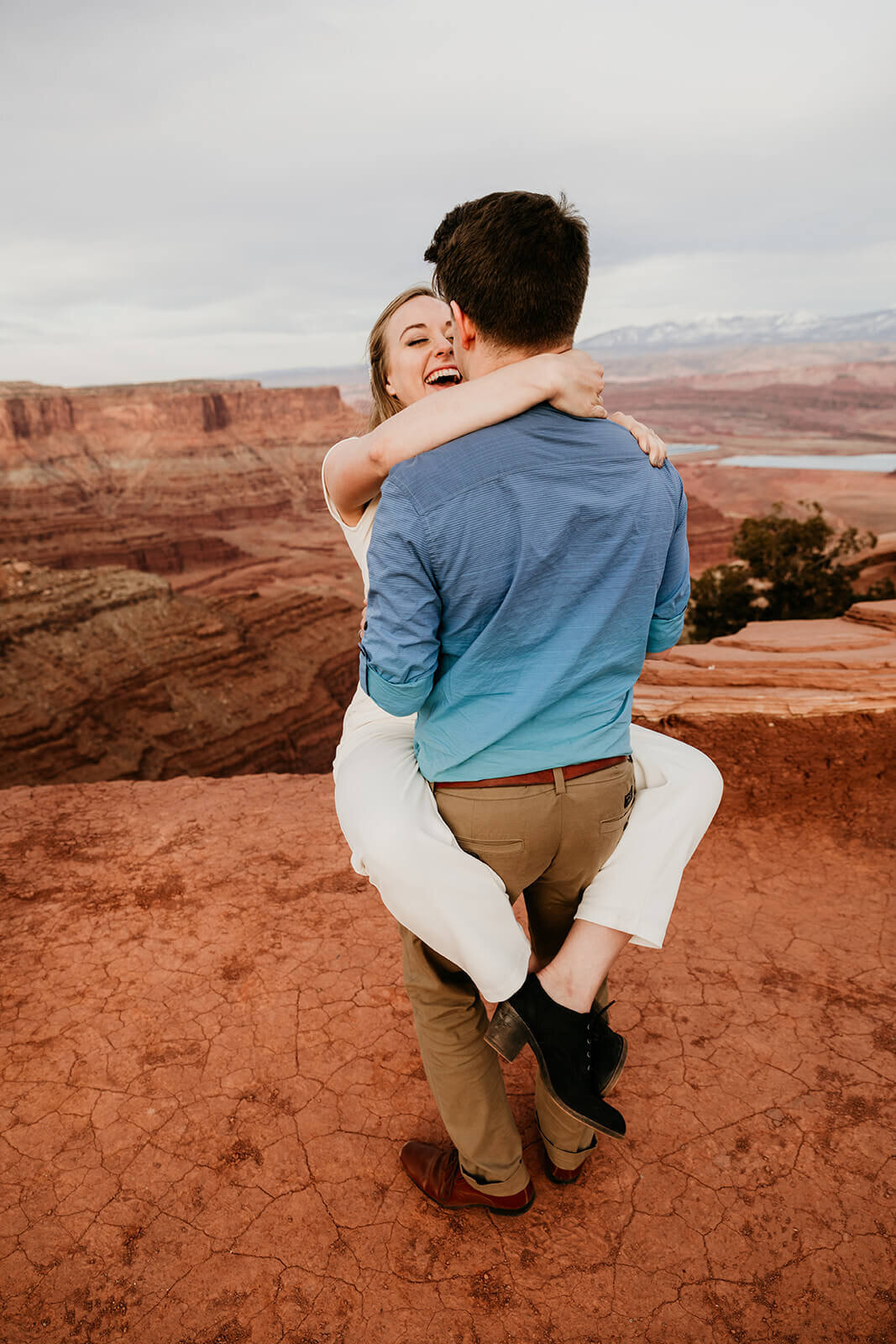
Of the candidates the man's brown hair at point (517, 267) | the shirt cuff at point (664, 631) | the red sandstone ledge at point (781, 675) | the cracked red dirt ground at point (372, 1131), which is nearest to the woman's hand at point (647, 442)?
the man's brown hair at point (517, 267)

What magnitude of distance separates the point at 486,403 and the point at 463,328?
0.56ft

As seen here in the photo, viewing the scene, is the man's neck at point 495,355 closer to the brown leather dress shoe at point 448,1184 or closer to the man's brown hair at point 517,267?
the man's brown hair at point 517,267

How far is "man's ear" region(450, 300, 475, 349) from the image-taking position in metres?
1.31

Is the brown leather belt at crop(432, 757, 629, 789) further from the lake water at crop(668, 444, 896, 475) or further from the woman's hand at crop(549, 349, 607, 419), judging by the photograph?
the lake water at crop(668, 444, 896, 475)

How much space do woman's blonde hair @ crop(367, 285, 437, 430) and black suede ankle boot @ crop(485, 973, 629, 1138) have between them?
137 centimetres

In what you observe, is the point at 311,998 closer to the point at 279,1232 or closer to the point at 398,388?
the point at 279,1232

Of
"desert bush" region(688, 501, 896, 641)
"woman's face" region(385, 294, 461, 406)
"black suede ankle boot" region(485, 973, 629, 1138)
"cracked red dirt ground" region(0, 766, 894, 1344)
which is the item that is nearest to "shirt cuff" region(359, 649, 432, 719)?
"black suede ankle boot" region(485, 973, 629, 1138)

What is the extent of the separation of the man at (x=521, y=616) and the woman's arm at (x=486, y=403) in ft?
0.11

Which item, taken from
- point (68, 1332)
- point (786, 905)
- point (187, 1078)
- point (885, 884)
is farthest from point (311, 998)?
point (885, 884)

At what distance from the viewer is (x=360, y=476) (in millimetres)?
1424

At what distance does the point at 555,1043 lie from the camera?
153 cm

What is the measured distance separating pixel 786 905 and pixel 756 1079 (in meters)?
1.09

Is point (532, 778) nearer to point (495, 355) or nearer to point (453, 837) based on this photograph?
point (453, 837)

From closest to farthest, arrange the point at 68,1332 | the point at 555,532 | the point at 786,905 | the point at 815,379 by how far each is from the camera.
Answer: the point at 555,532
the point at 68,1332
the point at 786,905
the point at 815,379
